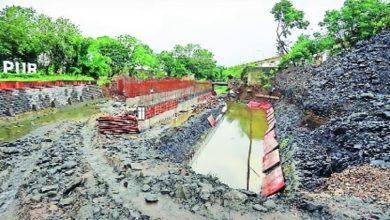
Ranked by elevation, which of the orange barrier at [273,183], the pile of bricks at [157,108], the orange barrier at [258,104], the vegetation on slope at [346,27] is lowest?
the orange barrier at [273,183]

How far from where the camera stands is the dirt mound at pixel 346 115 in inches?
555

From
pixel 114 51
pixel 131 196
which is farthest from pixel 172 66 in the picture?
pixel 131 196

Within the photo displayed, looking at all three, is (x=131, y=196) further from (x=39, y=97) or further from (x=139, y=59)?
(x=139, y=59)

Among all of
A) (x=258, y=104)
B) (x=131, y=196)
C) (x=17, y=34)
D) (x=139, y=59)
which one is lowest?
(x=131, y=196)

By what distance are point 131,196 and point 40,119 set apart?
1817 cm

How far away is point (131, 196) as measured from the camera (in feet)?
35.1

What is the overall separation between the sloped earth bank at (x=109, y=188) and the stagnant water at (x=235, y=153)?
165 inches

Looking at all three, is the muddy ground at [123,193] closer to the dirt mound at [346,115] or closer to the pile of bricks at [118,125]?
the dirt mound at [346,115]

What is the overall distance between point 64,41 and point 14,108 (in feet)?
68.0

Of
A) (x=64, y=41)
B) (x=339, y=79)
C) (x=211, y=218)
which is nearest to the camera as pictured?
(x=211, y=218)

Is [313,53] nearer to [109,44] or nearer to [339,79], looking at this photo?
[339,79]

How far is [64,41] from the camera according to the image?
4353 cm

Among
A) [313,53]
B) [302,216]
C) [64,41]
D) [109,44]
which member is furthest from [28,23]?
[302,216]

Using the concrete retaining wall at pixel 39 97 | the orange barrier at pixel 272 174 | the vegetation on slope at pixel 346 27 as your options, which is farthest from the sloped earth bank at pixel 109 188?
the vegetation on slope at pixel 346 27
